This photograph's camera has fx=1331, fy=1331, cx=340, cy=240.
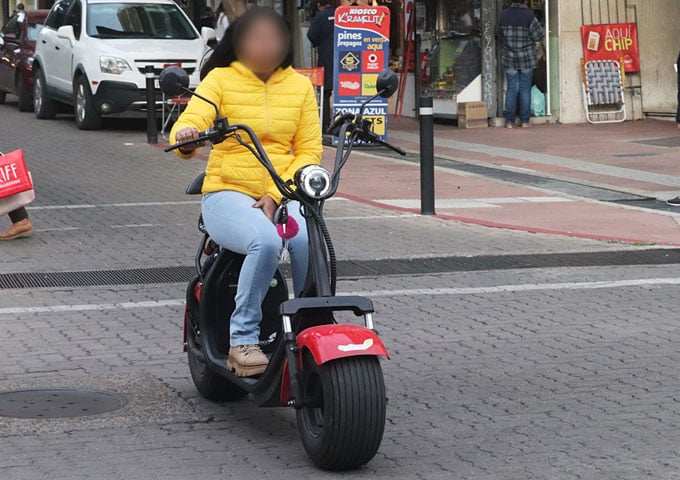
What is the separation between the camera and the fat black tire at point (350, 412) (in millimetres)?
4977

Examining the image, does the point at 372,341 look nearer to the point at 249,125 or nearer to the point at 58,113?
the point at 249,125

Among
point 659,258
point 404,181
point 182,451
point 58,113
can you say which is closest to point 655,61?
point 404,181

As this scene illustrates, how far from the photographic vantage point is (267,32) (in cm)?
583

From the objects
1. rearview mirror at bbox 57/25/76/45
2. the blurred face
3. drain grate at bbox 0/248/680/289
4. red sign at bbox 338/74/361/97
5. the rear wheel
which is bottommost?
the rear wheel

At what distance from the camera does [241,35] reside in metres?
5.89

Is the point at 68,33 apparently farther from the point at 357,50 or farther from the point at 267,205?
the point at 267,205

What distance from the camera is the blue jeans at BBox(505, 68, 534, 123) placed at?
21.0 m

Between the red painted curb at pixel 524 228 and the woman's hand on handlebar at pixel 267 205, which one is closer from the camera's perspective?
the woman's hand on handlebar at pixel 267 205

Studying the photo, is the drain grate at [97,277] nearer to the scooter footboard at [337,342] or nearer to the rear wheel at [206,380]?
the rear wheel at [206,380]

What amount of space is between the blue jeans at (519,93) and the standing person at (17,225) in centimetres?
1125

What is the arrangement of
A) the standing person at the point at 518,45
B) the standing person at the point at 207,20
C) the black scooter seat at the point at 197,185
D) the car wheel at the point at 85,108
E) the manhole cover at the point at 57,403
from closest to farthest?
the manhole cover at the point at 57,403, the black scooter seat at the point at 197,185, the car wheel at the point at 85,108, the standing person at the point at 518,45, the standing person at the point at 207,20

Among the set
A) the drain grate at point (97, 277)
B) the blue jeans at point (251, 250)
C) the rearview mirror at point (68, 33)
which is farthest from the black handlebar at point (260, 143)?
the rearview mirror at point (68, 33)

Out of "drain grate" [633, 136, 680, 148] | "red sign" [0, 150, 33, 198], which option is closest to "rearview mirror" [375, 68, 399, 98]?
"red sign" [0, 150, 33, 198]

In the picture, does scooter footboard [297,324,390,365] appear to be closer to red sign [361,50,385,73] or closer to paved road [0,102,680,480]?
paved road [0,102,680,480]
